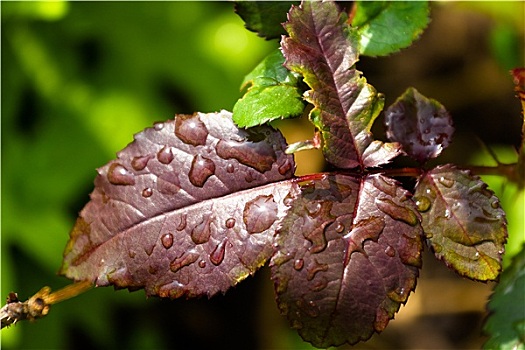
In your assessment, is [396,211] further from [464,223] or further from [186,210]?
[186,210]

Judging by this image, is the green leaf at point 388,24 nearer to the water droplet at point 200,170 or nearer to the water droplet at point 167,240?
the water droplet at point 200,170

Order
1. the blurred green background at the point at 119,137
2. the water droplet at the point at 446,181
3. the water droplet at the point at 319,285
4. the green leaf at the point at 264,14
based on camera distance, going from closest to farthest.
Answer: the water droplet at the point at 319,285, the water droplet at the point at 446,181, the green leaf at the point at 264,14, the blurred green background at the point at 119,137

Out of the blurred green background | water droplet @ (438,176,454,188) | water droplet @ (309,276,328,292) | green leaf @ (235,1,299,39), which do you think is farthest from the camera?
the blurred green background

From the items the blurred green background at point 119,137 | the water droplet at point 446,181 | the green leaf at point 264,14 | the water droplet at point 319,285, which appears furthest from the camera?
the blurred green background at point 119,137

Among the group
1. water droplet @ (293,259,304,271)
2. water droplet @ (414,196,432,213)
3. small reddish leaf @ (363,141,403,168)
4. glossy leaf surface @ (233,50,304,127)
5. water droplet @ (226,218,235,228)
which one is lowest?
water droplet @ (414,196,432,213)

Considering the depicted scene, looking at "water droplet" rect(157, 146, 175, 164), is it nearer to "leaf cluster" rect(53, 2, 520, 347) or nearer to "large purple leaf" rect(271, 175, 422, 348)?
"leaf cluster" rect(53, 2, 520, 347)

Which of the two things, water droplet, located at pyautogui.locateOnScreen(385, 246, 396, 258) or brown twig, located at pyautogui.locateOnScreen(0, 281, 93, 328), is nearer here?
water droplet, located at pyautogui.locateOnScreen(385, 246, 396, 258)

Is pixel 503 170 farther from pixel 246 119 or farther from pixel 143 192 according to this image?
pixel 143 192

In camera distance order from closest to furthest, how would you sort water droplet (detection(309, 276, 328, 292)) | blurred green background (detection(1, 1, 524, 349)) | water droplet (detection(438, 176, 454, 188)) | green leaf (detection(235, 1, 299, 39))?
water droplet (detection(309, 276, 328, 292)) < water droplet (detection(438, 176, 454, 188)) < green leaf (detection(235, 1, 299, 39)) < blurred green background (detection(1, 1, 524, 349))

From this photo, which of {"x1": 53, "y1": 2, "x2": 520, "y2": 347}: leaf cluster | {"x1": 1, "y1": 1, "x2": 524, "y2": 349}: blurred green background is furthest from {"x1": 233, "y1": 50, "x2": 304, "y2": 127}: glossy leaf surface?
{"x1": 1, "y1": 1, "x2": 524, "y2": 349}: blurred green background

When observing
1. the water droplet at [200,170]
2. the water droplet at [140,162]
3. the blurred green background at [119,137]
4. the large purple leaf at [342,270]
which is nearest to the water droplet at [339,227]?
the large purple leaf at [342,270]
